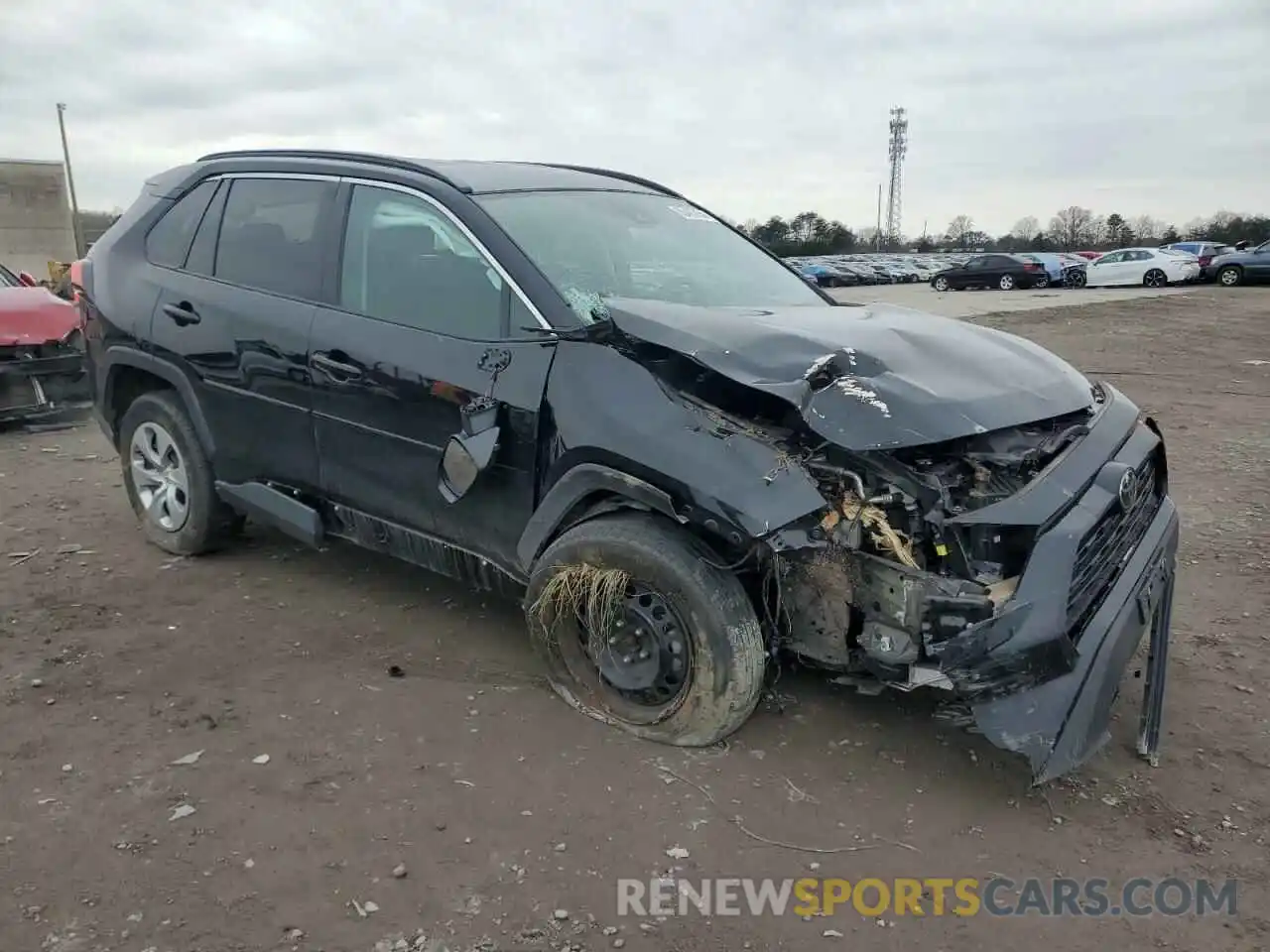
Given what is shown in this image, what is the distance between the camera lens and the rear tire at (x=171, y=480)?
15.7 feet

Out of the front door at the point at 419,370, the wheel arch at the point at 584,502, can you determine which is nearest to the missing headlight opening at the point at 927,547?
the wheel arch at the point at 584,502

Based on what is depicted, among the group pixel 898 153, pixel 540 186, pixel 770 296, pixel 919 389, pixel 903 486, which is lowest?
pixel 903 486

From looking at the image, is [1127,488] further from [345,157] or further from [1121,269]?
[1121,269]

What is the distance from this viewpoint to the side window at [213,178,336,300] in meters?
4.18

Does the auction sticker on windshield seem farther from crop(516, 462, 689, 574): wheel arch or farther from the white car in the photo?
the white car

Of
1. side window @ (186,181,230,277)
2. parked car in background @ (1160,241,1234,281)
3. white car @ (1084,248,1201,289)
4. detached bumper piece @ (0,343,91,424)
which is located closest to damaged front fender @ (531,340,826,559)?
side window @ (186,181,230,277)

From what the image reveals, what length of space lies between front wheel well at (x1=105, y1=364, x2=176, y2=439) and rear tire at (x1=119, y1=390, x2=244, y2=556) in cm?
5

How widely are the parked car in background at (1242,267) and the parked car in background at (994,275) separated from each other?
517 cm

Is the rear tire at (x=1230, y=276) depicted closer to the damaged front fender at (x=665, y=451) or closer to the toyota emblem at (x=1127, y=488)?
the toyota emblem at (x=1127, y=488)

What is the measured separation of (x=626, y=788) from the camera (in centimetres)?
311

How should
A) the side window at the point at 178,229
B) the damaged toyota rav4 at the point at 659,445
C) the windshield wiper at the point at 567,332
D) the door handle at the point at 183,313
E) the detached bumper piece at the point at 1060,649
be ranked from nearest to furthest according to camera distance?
the detached bumper piece at the point at 1060,649
the damaged toyota rav4 at the point at 659,445
the windshield wiper at the point at 567,332
the door handle at the point at 183,313
the side window at the point at 178,229

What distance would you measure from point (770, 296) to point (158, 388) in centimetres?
308

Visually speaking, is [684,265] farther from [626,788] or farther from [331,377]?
[626,788]

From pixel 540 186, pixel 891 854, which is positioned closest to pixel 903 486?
pixel 891 854
